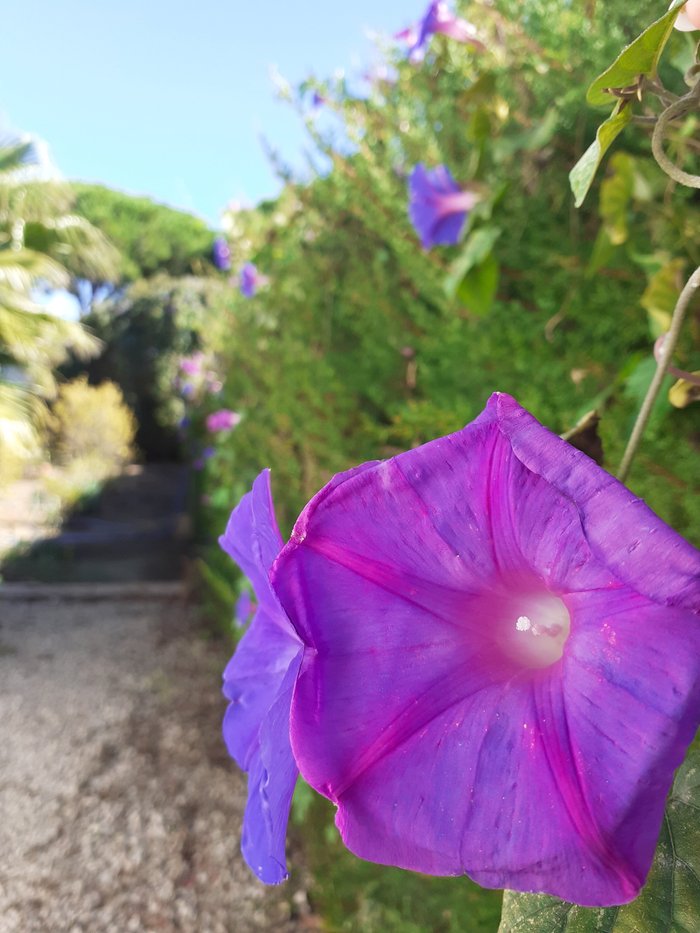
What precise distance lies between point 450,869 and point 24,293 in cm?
1384

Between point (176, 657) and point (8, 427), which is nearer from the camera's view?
point (176, 657)

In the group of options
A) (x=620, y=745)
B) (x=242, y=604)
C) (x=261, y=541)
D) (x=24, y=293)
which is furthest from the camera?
(x=24, y=293)

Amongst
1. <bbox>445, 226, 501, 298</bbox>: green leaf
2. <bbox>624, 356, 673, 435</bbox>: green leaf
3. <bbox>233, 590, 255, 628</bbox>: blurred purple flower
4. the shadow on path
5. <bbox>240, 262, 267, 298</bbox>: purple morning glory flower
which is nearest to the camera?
<bbox>624, 356, 673, 435</bbox>: green leaf

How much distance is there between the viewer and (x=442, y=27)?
132 centimetres

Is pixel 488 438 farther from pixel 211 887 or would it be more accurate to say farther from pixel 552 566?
pixel 211 887

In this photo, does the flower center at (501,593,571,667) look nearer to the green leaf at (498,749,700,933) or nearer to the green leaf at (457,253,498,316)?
the green leaf at (498,749,700,933)

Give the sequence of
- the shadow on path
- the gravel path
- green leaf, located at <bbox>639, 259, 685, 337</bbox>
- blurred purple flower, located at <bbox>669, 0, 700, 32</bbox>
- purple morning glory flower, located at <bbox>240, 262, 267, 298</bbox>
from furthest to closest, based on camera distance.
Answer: the shadow on path → purple morning glory flower, located at <bbox>240, 262, 267, 298</bbox> → the gravel path → green leaf, located at <bbox>639, 259, 685, 337</bbox> → blurred purple flower, located at <bbox>669, 0, 700, 32</bbox>

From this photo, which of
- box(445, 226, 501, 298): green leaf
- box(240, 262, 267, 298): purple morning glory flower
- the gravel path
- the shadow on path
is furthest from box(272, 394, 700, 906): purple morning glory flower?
the shadow on path

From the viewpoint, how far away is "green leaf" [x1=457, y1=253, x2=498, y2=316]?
123 centimetres

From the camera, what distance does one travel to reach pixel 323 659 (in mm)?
320

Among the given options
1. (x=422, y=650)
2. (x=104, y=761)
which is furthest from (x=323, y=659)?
(x=104, y=761)

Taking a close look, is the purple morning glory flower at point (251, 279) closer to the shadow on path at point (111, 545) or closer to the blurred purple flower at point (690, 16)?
the blurred purple flower at point (690, 16)

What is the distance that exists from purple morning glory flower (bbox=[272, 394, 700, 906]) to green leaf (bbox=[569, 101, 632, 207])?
22 cm

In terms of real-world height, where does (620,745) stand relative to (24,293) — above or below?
above
